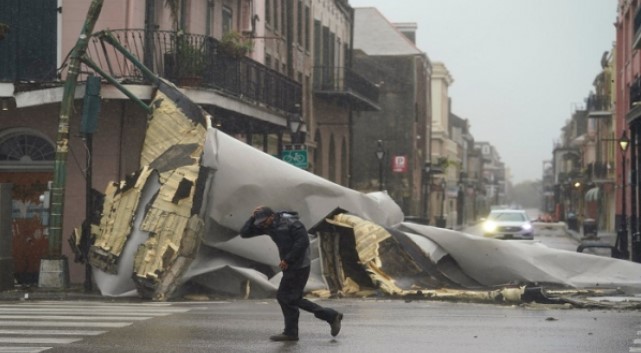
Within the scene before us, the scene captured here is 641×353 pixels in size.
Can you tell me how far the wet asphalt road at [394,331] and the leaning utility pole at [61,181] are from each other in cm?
424

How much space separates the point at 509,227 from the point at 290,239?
38464 mm

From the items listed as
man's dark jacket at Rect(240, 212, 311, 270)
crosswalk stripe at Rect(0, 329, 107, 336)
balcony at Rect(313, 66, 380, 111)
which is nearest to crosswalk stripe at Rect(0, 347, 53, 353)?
crosswalk stripe at Rect(0, 329, 107, 336)

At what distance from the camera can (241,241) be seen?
21.3 meters

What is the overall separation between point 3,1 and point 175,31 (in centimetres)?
344

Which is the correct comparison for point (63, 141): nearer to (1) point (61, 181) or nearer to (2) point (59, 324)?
(1) point (61, 181)

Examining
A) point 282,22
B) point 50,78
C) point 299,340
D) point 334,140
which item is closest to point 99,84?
point 50,78

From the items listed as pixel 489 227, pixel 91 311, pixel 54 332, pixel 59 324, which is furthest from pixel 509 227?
pixel 54 332

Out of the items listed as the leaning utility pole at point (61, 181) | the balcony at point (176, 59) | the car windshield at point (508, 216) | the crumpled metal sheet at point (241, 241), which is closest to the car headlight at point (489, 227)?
the car windshield at point (508, 216)

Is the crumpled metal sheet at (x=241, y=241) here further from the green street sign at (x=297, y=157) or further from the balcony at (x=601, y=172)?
the balcony at (x=601, y=172)

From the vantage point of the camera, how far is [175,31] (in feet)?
86.4

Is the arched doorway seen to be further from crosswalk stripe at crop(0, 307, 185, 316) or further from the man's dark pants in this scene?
the man's dark pants

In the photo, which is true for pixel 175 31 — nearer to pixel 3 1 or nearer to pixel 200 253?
pixel 3 1

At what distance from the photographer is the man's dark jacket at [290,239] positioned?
13.6m

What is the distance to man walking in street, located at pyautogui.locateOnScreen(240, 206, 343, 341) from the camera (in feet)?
44.7
